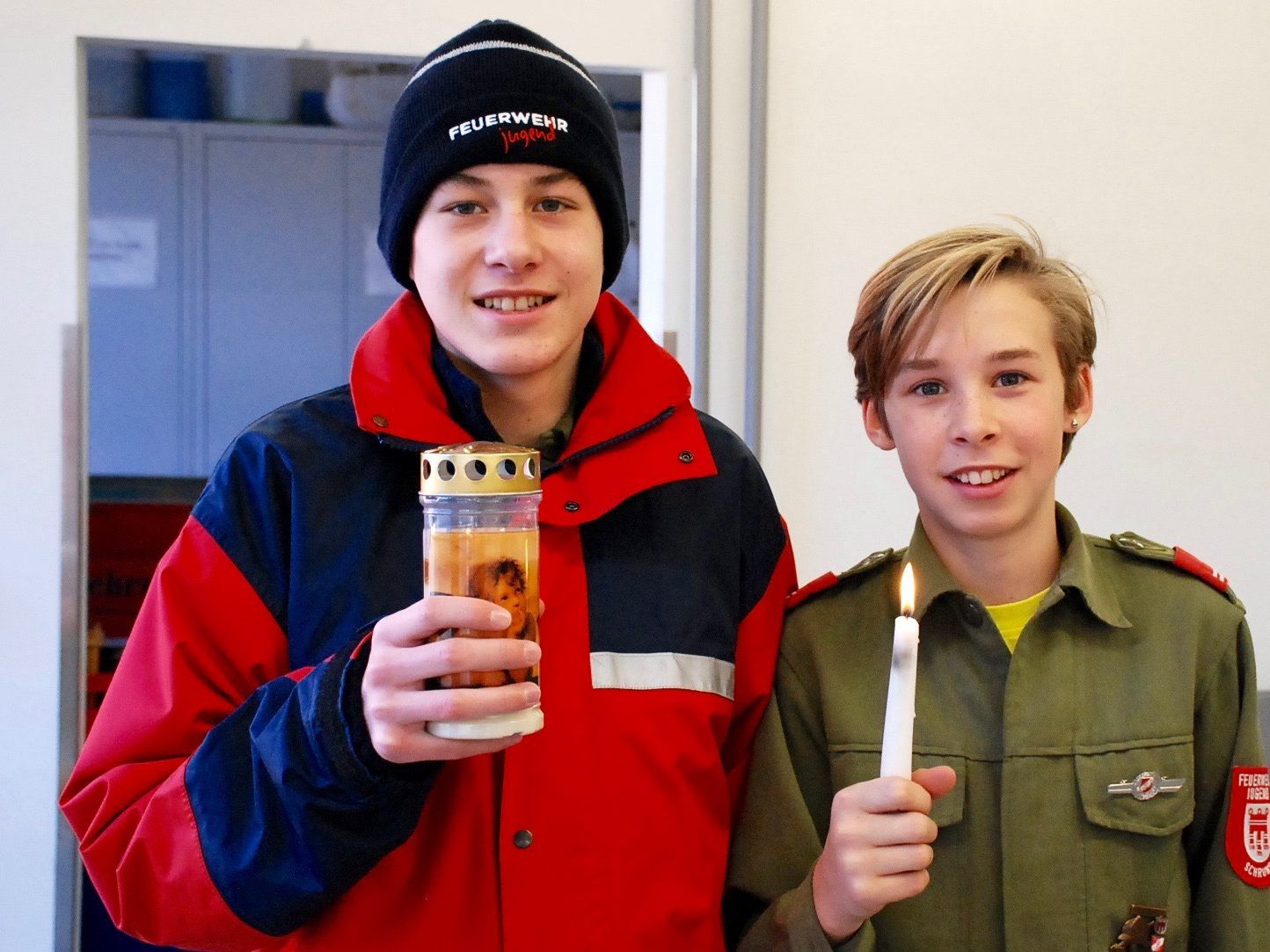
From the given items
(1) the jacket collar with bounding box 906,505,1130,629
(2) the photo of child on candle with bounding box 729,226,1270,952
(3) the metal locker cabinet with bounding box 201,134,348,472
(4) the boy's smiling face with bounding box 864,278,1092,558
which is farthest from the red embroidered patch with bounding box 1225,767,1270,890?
(3) the metal locker cabinet with bounding box 201,134,348,472

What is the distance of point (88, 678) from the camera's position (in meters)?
3.01

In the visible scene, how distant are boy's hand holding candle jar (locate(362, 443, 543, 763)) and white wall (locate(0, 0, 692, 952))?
1676mm

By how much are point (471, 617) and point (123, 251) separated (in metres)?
4.46

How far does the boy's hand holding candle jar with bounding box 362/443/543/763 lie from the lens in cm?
87

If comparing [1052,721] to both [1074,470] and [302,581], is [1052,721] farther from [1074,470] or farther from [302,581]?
[1074,470]

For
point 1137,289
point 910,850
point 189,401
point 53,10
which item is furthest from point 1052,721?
point 189,401

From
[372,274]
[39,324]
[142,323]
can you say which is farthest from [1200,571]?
[142,323]

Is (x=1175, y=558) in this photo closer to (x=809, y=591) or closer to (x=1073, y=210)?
(x=809, y=591)

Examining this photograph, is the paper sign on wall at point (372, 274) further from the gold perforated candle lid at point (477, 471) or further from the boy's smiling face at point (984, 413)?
the gold perforated candle lid at point (477, 471)

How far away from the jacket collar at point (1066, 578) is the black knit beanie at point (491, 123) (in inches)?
19.8

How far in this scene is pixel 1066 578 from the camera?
134 centimetres

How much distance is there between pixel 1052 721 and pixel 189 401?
4.24 m

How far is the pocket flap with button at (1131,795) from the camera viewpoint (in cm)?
128

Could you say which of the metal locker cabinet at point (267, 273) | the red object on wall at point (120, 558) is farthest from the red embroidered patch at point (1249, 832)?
the metal locker cabinet at point (267, 273)
